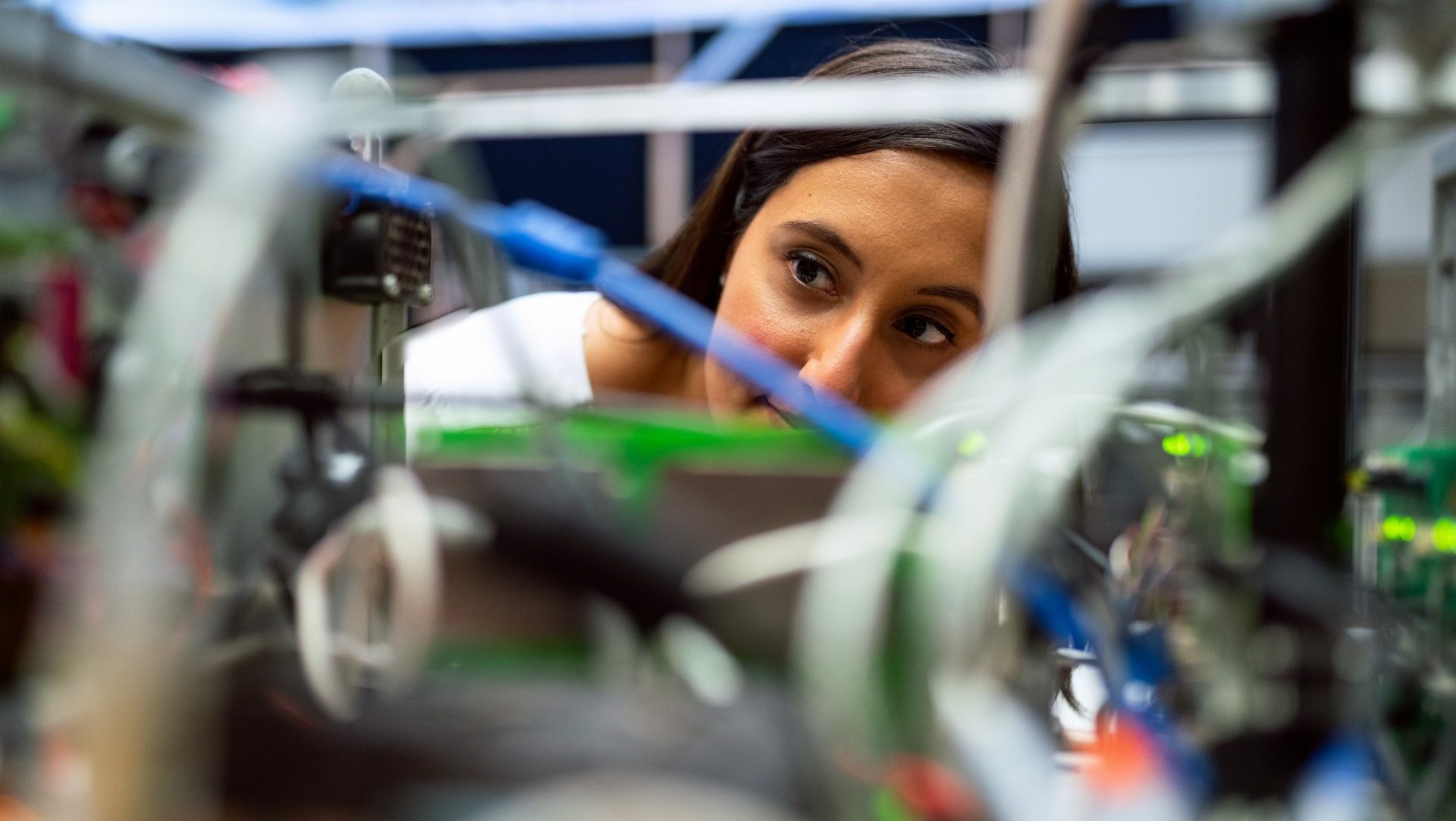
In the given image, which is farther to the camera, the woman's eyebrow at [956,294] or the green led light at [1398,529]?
the woman's eyebrow at [956,294]

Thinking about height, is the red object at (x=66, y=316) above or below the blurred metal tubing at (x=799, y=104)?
below

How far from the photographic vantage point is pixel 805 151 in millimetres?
683

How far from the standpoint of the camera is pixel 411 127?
12.8 inches

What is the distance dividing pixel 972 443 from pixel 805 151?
47 centimetres

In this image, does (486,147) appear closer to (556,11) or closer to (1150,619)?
(556,11)

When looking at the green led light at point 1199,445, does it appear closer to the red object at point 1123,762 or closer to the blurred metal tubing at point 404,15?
the red object at point 1123,762

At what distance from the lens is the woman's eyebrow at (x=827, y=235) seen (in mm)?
625

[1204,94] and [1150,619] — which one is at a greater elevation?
[1204,94]

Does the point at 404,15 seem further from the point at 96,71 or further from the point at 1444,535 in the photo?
the point at 1444,535

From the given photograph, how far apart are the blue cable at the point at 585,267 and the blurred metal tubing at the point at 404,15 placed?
0.20 metres

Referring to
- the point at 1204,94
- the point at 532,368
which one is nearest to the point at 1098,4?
the point at 1204,94

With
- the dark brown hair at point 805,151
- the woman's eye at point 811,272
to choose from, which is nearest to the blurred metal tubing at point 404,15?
the dark brown hair at point 805,151

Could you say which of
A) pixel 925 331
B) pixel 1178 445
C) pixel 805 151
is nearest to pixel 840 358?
pixel 925 331

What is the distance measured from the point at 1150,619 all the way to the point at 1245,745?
0.36ft
